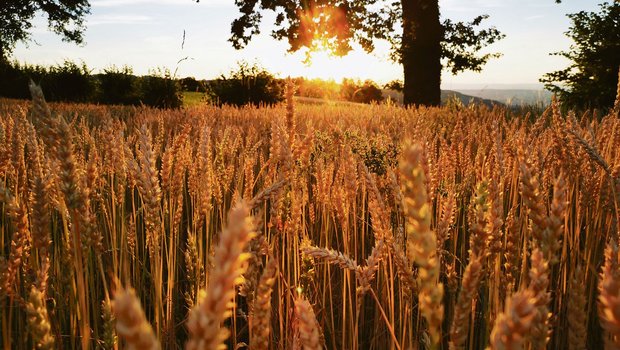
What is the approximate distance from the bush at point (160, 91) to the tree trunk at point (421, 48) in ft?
23.0

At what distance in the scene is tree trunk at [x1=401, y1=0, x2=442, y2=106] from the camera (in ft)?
48.5

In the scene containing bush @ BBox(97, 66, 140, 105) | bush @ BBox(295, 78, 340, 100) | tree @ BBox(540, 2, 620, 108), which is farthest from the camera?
bush @ BBox(295, 78, 340, 100)

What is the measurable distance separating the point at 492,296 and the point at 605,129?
1499mm

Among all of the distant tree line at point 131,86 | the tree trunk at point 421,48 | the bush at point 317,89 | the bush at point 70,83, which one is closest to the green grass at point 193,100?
the distant tree line at point 131,86

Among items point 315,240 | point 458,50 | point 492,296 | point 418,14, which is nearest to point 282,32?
point 418,14

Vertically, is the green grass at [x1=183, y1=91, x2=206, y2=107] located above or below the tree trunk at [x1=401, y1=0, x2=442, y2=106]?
below

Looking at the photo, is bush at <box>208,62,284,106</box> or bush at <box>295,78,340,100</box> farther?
bush at <box>295,78,340,100</box>

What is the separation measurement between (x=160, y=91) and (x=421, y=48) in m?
8.04

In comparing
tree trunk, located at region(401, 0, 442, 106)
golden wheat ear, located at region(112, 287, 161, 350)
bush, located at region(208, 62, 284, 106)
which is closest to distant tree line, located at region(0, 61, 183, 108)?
bush, located at region(208, 62, 284, 106)

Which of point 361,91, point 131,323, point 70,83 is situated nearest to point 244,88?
point 70,83

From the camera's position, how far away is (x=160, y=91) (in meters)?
16.4

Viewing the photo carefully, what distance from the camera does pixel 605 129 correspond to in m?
2.51

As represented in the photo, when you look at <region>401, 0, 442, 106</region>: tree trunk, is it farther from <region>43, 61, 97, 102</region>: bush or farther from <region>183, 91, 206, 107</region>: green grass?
<region>43, 61, 97, 102</region>: bush

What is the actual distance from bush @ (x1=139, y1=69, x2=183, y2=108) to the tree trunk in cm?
701
